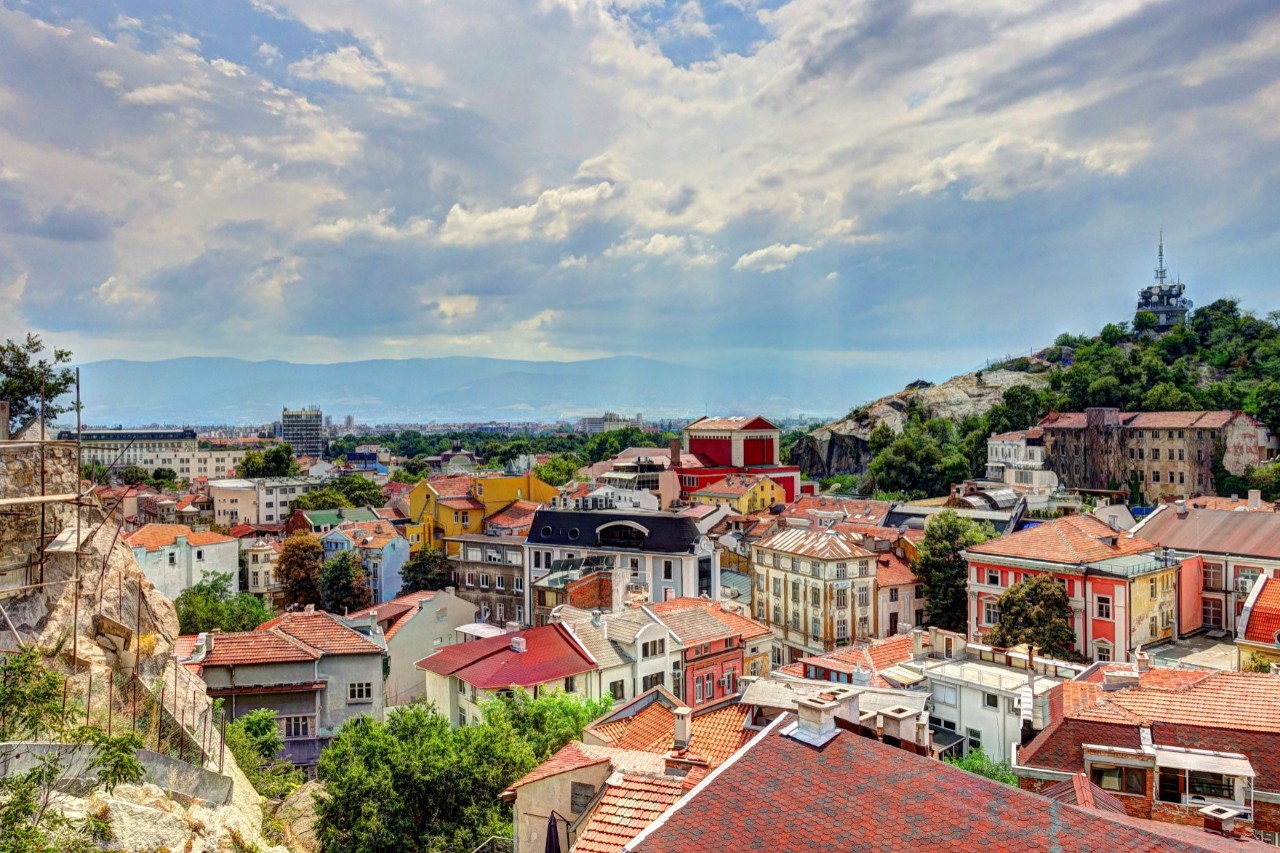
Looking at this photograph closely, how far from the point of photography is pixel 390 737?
18.9 m

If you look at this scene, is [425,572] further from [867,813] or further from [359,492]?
[867,813]

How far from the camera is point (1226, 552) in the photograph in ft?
142

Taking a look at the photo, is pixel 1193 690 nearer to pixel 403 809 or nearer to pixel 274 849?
pixel 403 809

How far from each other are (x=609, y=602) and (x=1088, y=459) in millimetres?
69507

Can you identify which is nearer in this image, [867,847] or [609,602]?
Result: [867,847]

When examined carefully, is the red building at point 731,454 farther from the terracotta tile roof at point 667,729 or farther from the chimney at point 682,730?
the chimney at point 682,730

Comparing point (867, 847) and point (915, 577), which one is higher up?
point (867, 847)

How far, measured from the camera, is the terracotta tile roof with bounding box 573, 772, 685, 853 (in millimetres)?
11758

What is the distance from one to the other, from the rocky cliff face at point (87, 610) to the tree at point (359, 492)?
80932 millimetres

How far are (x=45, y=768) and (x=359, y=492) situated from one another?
3634 inches

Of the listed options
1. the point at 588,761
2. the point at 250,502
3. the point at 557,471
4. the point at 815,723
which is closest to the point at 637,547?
the point at 588,761

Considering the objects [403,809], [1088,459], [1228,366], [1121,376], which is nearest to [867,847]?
[403,809]

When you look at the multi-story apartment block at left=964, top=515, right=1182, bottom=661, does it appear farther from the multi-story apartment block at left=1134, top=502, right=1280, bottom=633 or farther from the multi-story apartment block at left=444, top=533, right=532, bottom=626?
the multi-story apartment block at left=444, top=533, right=532, bottom=626

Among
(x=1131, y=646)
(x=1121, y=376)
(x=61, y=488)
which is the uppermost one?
(x=1121, y=376)
